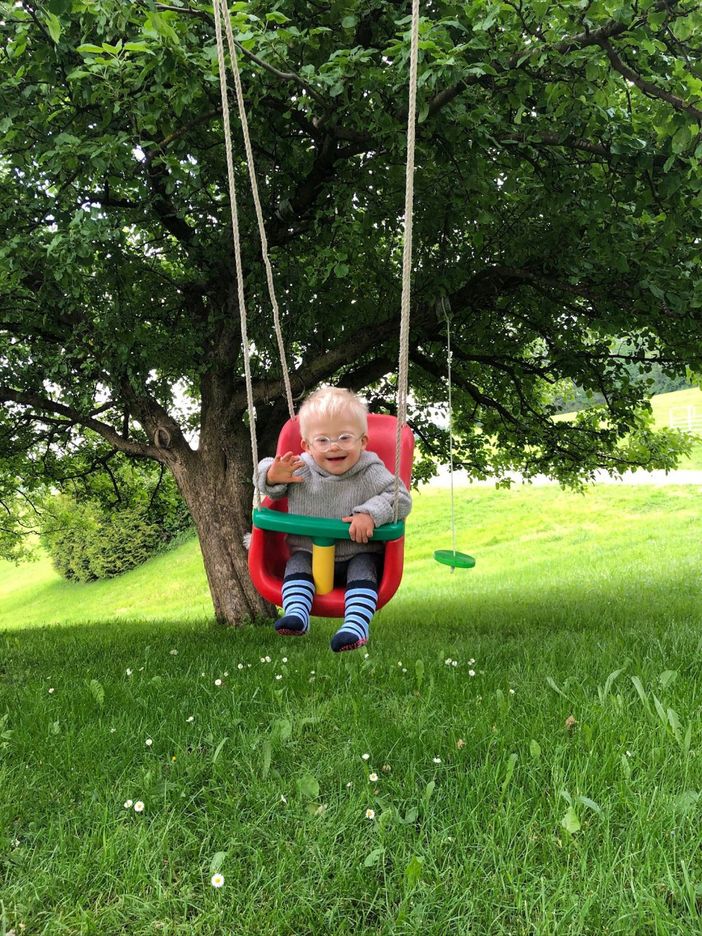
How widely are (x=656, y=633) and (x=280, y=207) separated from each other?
13.9ft

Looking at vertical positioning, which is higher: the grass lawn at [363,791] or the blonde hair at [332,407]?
the blonde hair at [332,407]

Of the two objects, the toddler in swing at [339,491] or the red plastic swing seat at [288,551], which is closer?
the toddler in swing at [339,491]

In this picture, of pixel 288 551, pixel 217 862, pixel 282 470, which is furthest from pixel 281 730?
pixel 282 470

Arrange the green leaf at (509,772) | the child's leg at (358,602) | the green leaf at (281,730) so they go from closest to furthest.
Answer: the green leaf at (509,772)
the green leaf at (281,730)
the child's leg at (358,602)

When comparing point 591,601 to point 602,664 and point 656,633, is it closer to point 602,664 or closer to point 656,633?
point 656,633

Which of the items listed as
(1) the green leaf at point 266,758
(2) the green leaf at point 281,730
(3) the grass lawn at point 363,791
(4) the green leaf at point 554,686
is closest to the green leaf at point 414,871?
(3) the grass lawn at point 363,791

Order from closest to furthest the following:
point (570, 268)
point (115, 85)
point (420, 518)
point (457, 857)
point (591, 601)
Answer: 1. point (457, 857)
2. point (115, 85)
3. point (570, 268)
4. point (591, 601)
5. point (420, 518)

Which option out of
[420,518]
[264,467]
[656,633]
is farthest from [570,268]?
[420,518]

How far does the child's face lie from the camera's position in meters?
3.64

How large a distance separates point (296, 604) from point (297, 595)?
9 centimetres

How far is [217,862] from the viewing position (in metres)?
2.31

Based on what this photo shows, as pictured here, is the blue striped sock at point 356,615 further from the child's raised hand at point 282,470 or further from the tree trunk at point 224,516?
the tree trunk at point 224,516

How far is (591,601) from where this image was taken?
807 cm

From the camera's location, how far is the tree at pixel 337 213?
4039 millimetres
